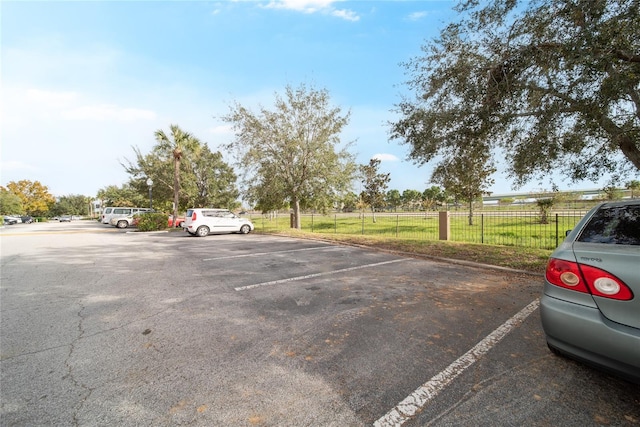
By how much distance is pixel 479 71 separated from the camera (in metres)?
6.60

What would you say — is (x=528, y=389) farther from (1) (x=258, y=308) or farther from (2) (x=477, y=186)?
(2) (x=477, y=186)

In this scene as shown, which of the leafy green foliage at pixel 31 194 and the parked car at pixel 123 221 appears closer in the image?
the parked car at pixel 123 221

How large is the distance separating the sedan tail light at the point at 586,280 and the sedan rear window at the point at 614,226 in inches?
14.2

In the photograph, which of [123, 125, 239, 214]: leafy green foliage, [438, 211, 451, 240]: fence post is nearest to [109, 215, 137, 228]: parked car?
[123, 125, 239, 214]: leafy green foliage

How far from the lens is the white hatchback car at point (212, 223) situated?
15.6m

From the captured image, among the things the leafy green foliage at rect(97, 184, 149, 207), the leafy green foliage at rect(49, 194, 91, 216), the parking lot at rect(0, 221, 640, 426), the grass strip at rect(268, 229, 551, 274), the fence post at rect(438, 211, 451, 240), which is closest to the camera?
the parking lot at rect(0, 221, 640, 426)

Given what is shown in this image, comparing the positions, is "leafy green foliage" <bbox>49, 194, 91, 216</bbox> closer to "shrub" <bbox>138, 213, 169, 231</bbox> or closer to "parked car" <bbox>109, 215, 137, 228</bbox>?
"parked car" <bbox>109, 215, 137, 228</bbox>

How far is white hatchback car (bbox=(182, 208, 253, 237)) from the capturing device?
1564cm

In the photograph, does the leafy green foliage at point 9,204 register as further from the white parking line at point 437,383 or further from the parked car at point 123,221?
the white parking line at point 437,383

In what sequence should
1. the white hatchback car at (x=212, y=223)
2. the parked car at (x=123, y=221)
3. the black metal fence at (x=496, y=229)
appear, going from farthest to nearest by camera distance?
the parked car at (x=123, y=221), the white hatchback car at (x=212, y=223), the black metal fence at (x=496, y=229)

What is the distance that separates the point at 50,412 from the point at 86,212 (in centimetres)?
12910

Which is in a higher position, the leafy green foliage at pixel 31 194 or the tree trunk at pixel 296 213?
the leafy green foliage at pixel 31 194

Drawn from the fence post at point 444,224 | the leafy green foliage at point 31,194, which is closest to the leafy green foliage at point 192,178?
the fence post at point 444,224

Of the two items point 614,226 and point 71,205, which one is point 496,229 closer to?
point 614,226
